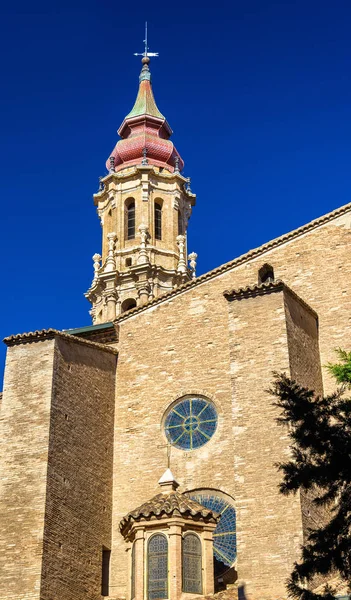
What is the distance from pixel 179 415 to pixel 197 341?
177 cm

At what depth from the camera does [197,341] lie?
78.0ft

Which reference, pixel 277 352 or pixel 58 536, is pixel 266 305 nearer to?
pixel 277 352

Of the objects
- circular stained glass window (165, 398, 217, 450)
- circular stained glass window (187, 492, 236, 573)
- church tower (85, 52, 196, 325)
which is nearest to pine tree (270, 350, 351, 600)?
circular stained glass window (187, 492, 236, 573)

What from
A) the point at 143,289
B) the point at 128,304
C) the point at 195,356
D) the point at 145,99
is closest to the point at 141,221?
the point at 143,289

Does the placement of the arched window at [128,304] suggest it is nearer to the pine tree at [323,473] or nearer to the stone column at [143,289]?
the stone column at [143,289]

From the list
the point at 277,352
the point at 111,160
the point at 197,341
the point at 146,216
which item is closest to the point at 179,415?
the point at 197,341

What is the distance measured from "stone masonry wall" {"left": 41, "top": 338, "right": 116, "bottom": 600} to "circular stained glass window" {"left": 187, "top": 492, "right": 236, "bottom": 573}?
7.58 ft

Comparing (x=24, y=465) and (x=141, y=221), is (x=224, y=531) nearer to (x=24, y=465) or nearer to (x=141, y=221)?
(x=24, y=465)

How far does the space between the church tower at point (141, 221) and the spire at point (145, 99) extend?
0.96 feet

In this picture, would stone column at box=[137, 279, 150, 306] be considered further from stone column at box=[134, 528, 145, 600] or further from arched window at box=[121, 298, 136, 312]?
stone column at box=[134, 528, 145, 600]

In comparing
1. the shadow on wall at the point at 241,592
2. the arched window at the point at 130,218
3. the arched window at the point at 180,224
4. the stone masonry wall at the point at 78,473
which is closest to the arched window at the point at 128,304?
the arched window at the point at 130,218

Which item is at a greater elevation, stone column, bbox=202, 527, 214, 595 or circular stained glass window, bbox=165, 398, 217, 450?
circular stained glass window, bbox=165, 398, 217, 450

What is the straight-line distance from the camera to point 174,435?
23188 mm

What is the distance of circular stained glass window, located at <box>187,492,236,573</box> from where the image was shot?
21297 millimetres
